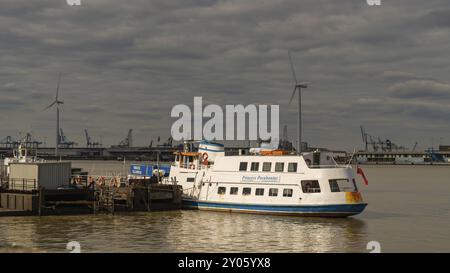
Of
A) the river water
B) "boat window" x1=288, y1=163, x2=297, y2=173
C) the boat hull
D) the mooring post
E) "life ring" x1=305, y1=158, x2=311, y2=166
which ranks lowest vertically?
the river water

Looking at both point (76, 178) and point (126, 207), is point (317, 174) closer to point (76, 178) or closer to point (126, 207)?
point (126, 207)

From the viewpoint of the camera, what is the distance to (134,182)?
2237 inches

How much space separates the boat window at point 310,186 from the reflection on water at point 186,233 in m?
2.51

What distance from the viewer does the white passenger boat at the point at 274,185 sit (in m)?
48.5

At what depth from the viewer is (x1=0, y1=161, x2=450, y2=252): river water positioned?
3631 centimetres

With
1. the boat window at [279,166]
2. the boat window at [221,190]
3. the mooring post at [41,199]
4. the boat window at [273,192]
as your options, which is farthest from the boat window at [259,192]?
the mooring post at [41,199]

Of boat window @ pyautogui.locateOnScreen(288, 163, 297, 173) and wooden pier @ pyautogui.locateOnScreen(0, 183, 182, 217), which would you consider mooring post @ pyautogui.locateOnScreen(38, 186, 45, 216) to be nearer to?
wooden pier @ pyautogui.locateOnScreen(0, 183, 182, 217)

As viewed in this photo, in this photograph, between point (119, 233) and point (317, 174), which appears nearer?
point (119, 233)

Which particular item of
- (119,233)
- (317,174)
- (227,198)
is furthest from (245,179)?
(119,233)

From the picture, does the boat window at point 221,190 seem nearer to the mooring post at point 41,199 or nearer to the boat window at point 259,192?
the boat window at point 259,192

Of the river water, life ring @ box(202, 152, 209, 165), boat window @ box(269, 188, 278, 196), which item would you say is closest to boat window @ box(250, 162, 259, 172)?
boat window @ box(269, 188, 278, 196)

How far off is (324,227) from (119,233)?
1613 cm

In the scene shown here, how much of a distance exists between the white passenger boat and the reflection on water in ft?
3.59
